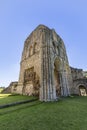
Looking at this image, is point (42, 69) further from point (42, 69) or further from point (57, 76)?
point (57, 76)

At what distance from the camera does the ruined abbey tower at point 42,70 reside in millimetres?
10945

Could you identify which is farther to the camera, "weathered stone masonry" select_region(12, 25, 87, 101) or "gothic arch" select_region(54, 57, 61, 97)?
"gothic arch" select_region(54, 57, 61, 97)

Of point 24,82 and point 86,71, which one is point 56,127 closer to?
point 24,82

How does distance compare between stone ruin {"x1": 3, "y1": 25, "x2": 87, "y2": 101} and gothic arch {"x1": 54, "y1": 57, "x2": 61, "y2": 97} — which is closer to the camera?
stone ruin {"x1": 3, "y1": 25, "x2": 87, "y2": 101}

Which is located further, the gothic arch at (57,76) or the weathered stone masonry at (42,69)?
the gothic arch at (57,76)

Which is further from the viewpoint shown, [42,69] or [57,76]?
[57,76]

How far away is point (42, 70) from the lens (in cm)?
1151

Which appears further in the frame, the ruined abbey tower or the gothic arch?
the gothic arch

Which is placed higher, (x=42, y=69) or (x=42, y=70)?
(x=42, y=69)

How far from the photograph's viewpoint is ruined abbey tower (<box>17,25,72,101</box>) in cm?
1095

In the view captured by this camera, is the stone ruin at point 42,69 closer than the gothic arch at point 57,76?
Yes

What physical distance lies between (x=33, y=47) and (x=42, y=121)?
1198 cm

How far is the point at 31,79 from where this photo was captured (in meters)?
13.8

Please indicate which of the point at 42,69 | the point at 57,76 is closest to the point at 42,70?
the point at 42,69
